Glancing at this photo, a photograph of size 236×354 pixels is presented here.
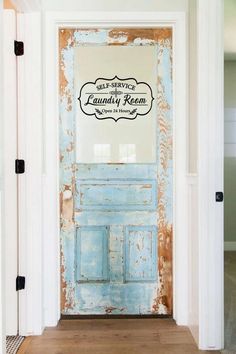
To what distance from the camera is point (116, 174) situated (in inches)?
115

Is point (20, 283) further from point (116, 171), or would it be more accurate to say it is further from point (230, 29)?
point (230, 29)

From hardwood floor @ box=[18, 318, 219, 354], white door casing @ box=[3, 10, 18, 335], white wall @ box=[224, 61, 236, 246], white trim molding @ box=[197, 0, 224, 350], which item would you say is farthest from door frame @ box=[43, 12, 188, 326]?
white wall @ box=[224, 61, 236, 246]

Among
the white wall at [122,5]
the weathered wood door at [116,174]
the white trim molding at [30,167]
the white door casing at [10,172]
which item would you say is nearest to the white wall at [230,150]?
the weathered wood door at [116,174]

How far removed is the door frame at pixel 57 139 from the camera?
9.16 feet

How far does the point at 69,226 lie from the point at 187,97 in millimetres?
1198

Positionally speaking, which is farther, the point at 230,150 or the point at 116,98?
the point at 230,150

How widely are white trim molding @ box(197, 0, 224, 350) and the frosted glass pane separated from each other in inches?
21.5

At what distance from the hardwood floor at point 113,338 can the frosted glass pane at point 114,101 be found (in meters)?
1.11

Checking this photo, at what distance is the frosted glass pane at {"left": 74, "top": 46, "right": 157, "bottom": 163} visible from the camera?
2891 millimetres

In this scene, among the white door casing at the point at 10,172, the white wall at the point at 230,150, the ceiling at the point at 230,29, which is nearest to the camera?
the white door casing at the point at 10,172

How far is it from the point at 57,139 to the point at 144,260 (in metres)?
1.04

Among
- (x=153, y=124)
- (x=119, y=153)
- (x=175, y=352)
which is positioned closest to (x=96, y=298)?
(x=175, y=352)

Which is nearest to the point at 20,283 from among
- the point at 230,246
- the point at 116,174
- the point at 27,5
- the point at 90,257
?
the point at 90,257

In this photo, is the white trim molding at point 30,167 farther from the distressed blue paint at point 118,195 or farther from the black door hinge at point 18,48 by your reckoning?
the distressed blue paint at point 118,195
